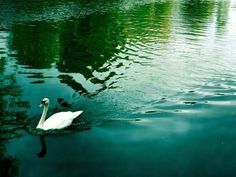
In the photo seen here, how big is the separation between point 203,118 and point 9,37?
23822 mm

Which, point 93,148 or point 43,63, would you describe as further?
point 43,63

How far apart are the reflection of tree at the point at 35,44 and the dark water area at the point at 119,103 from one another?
0.09 meters

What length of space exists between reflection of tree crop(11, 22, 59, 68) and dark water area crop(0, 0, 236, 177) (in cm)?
9

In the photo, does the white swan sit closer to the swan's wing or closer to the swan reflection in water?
the swan's wing

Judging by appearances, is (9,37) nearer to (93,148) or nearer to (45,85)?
(45,85)

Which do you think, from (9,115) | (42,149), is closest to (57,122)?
(42,149)

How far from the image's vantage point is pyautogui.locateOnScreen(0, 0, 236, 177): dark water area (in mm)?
12961

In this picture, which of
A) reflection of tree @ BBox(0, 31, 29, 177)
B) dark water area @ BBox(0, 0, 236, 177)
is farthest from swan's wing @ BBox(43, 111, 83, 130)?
reflection of tree @ BBox(0, 31, 29, 177)

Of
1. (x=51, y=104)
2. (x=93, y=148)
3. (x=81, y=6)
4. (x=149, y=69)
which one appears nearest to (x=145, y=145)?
(x=93, y=148)

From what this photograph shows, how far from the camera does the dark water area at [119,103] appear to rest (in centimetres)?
1296

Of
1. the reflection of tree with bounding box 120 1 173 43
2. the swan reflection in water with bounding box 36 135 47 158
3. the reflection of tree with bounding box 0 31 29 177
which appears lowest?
the swan reflection in water with bounding box 36 135 47 158

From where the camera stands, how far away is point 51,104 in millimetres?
18125

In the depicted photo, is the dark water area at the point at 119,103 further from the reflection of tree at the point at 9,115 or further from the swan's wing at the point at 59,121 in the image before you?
the swan's wing at the point at 59,121

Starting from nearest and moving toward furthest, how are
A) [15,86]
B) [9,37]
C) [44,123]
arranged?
[44,123] < [15,86] < [9,37]
